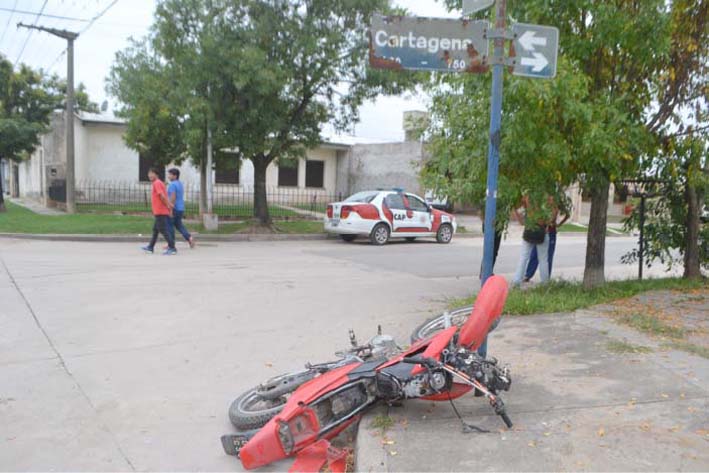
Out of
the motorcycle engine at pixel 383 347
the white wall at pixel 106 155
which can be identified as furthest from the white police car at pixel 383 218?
the white wall at pixel 106 155

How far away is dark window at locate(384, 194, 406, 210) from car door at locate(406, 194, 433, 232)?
0.29 metres

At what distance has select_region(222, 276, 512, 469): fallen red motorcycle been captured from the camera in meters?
3.37

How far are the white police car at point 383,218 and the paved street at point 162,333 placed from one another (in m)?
3.46

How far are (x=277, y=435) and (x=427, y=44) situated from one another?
276 cm

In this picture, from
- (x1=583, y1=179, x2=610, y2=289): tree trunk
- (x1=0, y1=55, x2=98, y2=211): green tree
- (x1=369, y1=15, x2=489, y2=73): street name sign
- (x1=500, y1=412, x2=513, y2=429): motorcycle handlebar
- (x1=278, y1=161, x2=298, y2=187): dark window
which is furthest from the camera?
(x1=278, y1=161, x2=298, y2=187): dark window

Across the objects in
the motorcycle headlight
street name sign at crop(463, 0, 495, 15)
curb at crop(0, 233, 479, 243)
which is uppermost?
street name sign at crop(463, 0, 495, 15)

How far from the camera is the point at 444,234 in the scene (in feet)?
57.2

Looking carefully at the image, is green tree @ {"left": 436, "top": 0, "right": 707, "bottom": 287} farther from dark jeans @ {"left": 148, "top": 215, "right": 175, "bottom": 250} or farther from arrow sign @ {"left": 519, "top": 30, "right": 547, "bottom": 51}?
dark jeans @ {"left": 148, "top": 215, "right": 175, "bottom": 250}

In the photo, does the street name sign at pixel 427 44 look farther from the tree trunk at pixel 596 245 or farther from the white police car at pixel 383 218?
the white police car at pixel 383 218

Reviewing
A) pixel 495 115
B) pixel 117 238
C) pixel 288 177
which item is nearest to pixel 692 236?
pixel 495 115

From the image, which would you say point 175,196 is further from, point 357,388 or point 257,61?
point 357,388

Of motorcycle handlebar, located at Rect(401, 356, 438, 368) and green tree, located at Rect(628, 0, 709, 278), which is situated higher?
green tree, located at Rect(628, 0, 709, 278)

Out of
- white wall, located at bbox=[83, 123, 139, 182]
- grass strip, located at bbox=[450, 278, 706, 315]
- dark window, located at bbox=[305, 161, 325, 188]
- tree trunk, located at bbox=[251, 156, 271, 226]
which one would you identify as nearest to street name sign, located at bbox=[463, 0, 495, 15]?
grass strip, located at bbox=[450, 278, 706, 315]

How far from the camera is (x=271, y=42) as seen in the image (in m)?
14.6
